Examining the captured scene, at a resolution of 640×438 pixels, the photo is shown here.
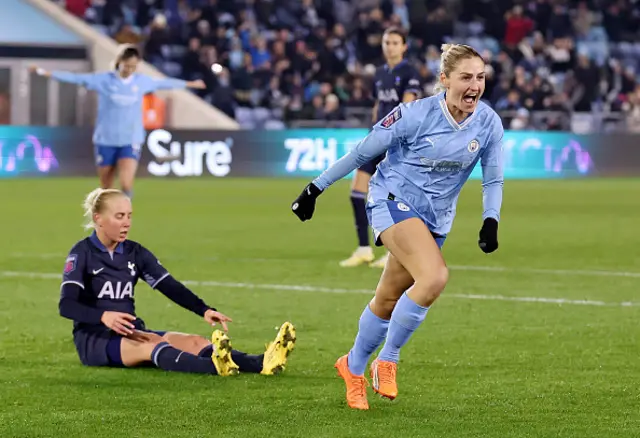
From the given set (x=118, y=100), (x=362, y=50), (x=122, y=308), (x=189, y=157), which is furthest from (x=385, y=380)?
(x=362, y=50)

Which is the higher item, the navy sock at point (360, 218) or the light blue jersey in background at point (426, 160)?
the light blue jersey in background at point (426, 160)

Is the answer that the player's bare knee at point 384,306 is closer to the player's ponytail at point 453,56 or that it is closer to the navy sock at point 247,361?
the navy sock at point 247,361

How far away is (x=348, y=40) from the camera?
3117 cm

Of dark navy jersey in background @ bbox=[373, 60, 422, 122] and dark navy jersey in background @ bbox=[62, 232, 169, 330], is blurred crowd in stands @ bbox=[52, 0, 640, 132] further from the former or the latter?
dark navy jersey in background @ bbox=[62, 232, 169, 330]

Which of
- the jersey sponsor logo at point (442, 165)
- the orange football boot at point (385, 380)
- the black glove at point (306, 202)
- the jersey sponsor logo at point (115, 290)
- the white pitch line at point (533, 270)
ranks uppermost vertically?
the jersey sponsor logo at point (442, 165)

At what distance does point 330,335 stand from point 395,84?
433 centimetres

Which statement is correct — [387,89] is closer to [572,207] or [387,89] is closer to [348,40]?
[572,207]

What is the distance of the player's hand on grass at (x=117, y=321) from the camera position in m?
6.80

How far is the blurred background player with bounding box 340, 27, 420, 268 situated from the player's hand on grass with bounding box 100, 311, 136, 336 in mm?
5549

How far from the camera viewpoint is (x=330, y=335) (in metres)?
8.70

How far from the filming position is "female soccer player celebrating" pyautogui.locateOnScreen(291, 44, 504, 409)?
6.29m

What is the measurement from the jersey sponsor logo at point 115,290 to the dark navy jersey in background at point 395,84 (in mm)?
5619

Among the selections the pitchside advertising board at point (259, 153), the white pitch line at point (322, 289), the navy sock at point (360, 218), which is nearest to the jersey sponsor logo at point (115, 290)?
the white pitch line at point (322, 289)

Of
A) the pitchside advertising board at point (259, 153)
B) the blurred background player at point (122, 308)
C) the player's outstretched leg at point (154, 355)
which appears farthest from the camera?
the pitchside advertising board at point (259, 153)
